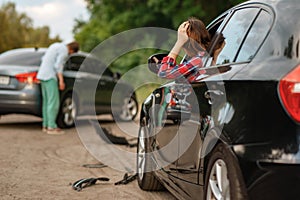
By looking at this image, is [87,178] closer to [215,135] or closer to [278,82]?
[215,135]

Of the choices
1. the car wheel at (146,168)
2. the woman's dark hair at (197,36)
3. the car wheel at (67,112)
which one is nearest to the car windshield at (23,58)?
the car wheel at (67,112)

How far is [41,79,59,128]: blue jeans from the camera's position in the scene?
36.2ft

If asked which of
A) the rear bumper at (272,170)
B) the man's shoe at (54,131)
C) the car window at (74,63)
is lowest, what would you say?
the man's shoe at (54,131)

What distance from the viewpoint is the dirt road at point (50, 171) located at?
556cm

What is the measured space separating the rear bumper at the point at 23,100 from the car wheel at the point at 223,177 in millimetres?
8162

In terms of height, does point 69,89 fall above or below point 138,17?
below

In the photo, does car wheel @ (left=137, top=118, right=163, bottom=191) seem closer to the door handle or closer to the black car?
the black car

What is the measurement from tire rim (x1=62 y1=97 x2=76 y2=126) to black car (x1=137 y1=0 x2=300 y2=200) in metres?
7.61

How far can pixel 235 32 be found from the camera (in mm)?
4055

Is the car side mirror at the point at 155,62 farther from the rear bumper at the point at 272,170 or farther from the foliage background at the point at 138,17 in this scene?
the foliage background at the point at 138,17

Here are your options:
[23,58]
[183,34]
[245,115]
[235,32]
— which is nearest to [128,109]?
[23,58]

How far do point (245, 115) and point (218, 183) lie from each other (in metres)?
0.52

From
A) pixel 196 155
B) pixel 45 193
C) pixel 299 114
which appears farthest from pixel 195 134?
pixel 45 193

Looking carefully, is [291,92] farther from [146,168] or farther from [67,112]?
[67,112]
